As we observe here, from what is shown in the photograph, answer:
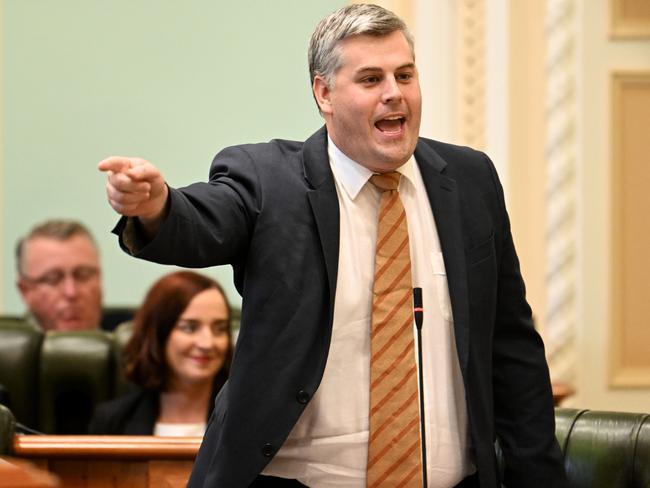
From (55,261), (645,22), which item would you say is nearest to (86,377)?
(55,261)

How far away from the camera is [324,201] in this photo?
227 centimetres

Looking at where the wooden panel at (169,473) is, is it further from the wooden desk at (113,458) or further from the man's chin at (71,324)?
the man's chin at (71,324)

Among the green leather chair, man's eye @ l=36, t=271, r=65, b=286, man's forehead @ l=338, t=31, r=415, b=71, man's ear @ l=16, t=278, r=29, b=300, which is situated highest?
man's forehead @ l=338, t=31, r=415, b=71

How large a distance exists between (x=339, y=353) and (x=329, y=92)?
0.48 meters

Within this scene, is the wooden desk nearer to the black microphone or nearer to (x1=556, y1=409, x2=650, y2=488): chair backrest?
(x1=556, y1=409, x2=650, y2=488): chair backrest

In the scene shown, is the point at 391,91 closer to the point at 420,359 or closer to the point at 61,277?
the point at 420,359

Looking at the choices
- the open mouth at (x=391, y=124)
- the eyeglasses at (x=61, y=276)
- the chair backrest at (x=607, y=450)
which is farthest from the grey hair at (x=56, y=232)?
the open mouth at (x=391, y=124)

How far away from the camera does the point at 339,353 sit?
222 cm

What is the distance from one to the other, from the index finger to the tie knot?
0.53m

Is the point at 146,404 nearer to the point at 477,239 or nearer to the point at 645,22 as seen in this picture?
the point at 477,239

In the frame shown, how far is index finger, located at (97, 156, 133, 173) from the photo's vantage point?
1.93 m

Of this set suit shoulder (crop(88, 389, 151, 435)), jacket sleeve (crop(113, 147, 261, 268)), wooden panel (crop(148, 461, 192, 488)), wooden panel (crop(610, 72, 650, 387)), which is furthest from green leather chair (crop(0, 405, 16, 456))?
wooden panel (crop(610, 72, 650, 387))

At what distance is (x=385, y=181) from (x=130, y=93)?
172 inches

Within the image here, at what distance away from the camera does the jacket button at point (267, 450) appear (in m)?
2.16
